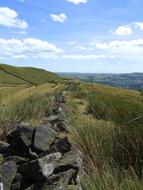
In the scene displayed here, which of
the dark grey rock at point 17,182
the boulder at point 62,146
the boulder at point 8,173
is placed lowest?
the dark grey rock at point 17,182

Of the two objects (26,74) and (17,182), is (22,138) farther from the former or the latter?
(26,74)

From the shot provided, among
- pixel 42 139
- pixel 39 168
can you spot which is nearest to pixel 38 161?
pixel 39 168

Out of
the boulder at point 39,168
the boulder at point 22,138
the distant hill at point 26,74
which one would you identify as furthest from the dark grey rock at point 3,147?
the distant hill at point 26,74

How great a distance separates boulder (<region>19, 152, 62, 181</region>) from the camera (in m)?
7.03

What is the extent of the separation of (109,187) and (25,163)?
152 centimetres

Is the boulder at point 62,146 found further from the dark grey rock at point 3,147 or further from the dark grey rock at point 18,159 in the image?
the dark grey rock at point 3,147

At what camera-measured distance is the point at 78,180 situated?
721 centimetres

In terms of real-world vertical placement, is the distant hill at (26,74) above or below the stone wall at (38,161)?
below

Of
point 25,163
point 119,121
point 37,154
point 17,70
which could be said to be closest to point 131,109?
point 119,121

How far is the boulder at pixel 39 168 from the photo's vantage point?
7.03 metres

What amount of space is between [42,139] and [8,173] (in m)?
1.32

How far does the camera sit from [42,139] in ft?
27.7

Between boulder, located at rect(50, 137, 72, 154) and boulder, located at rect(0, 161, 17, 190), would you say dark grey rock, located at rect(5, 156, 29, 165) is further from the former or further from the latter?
boulder, located at rect(50, 137, 72, 154)

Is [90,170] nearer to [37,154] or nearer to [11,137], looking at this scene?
[37,154]
